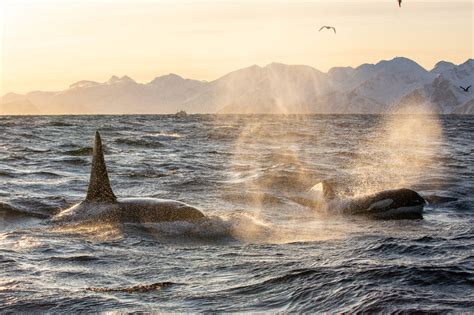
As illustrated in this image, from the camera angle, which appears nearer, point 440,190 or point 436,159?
point 440,190

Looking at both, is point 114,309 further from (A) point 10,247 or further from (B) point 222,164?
(B) point 222,164

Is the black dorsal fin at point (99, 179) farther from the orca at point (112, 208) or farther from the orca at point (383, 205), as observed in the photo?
the orca at point (383, 205)

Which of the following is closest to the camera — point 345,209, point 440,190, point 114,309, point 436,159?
point 114,309

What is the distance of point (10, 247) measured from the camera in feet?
40.7

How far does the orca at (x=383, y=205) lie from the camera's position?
56.8 ft

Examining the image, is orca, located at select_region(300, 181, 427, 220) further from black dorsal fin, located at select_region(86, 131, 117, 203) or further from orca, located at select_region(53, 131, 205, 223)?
black dorsal fin, located at select_region(86, 131, 117, 203)

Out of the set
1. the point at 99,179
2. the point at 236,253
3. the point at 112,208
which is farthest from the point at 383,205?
the point at 99,179

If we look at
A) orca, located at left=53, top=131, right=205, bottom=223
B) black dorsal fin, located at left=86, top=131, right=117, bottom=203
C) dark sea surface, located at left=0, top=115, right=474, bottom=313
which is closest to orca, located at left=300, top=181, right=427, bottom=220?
dark sea surface, located at left=0, top=115, right=474, bottom=313

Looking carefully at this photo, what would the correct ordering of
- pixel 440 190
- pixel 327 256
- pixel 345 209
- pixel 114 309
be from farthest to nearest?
pixel 440 190 < pixel 345 209 < pixel 327 256 < pixel 114 309

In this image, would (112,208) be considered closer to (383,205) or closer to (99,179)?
(99,179)

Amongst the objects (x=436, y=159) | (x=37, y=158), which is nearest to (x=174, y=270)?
(x=37, y=158)

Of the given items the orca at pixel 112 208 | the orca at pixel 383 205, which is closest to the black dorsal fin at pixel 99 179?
the orca at pixel 112 208

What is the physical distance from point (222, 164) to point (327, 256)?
21.3 m

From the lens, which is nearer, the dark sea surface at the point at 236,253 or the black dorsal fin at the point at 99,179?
the dark sea surface at the point at 236,253
